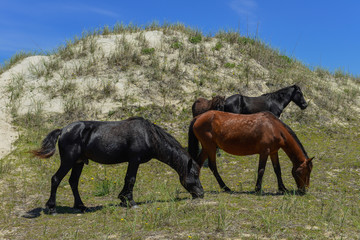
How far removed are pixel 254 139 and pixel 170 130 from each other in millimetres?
6572

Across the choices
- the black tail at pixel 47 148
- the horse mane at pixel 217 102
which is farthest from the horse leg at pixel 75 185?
the horse mane at pixel 217 102

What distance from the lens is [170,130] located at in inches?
571

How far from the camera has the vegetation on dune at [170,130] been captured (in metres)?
5.95

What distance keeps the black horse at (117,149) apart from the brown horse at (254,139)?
1.21m

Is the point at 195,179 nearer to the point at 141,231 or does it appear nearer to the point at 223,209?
the point at 223,209

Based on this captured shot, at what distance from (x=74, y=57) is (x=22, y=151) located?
8.53 metres

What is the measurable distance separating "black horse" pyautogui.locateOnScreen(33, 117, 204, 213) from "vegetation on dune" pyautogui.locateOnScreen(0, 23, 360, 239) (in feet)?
1.77

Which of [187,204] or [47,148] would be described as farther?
[47,148]

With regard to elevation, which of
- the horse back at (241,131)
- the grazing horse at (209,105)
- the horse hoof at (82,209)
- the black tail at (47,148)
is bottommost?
the horse hoof at (82,209)

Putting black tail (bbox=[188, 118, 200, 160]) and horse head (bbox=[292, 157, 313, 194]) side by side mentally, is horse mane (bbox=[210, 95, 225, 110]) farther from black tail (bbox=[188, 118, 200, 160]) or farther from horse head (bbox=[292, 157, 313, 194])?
horse head (bbox=[292, 157, 313, 194])

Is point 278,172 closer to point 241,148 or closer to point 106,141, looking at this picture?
point 241,148

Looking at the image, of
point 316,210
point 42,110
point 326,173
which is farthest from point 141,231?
point 42,110

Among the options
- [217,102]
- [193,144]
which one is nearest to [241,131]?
[193,144]

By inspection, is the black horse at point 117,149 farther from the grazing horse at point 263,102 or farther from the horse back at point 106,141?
the grazing horse at point 263,102
